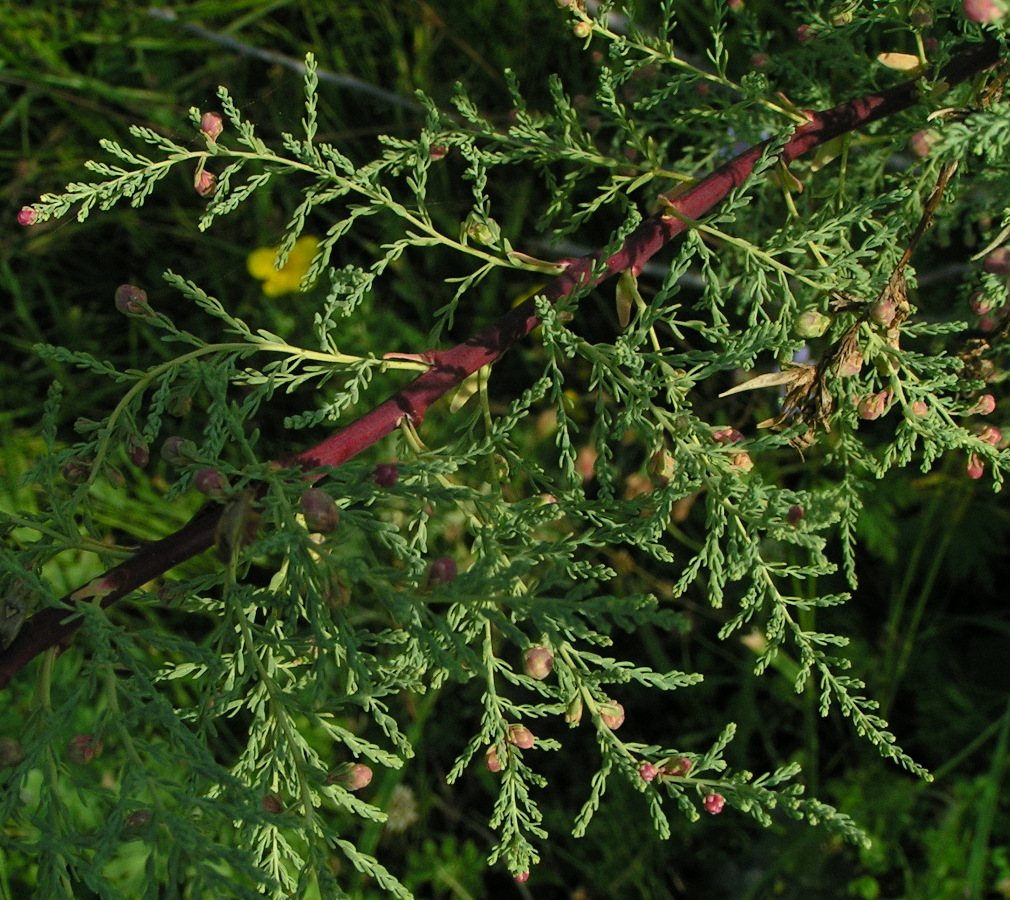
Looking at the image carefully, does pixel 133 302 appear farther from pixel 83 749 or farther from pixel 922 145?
pixel 922 145

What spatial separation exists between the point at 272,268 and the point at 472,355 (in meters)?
1.66

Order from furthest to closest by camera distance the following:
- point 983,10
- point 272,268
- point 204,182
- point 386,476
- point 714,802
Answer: point 272,268 → point 204,182 → point 714,802 → point 386,476 → point 983,10

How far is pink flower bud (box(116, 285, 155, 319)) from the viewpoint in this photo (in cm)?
124

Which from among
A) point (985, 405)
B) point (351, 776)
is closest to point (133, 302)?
point (351, 776)

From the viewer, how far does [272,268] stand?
9.04 feet

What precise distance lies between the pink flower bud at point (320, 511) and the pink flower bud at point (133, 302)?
0.42m

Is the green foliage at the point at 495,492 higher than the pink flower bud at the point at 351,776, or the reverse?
the green foliage at the point at 495,492

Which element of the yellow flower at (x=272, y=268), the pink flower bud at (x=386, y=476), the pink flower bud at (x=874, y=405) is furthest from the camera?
the yellow flower at (x=272, y=268)

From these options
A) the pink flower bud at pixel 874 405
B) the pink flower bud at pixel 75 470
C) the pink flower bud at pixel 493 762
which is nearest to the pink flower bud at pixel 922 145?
the pink flower bud at pixel 874 405

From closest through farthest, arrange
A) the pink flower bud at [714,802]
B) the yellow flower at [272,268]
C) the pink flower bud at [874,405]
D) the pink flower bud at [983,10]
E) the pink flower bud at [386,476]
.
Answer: the pink flower bud at [983,10] < the pink flower bud at [386,476] < the pink flower bud at [714,802] < the pink flower bud at [874,405] < the yellow flower at [272,268]

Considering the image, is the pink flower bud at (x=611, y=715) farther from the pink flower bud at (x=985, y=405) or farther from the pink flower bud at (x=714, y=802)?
the pink flower bud at (x=985, y=405)

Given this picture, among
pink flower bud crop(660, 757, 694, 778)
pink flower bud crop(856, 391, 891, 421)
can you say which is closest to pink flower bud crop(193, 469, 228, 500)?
pink flower bud crop(660, 757, 694, 778)

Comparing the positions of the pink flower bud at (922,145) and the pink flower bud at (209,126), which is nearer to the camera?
the pink flower bud at (922,145)

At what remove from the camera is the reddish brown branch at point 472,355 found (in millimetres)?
1122
